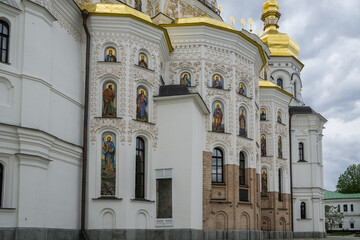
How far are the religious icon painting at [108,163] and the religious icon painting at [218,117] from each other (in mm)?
5660

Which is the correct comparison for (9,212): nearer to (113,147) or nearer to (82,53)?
(113,147)

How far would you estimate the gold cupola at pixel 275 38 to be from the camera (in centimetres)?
3978

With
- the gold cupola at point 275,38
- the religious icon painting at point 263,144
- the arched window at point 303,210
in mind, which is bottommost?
the arched window at point 303,210

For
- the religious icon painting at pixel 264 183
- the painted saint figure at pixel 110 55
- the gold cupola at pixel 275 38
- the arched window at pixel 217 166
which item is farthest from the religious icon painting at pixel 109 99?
the gold cupola at pixel 275 38

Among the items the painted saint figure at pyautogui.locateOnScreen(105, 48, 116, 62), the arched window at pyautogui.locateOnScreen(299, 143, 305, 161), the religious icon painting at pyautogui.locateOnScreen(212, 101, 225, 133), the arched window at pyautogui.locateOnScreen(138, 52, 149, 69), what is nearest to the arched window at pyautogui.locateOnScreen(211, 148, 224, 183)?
the religious icon painting at pyautogui.locateOnScreen(212, 101, 225, 133)

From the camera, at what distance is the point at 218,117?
2298cm

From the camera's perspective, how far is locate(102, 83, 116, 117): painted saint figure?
18984 mm

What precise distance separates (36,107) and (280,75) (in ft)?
90.2

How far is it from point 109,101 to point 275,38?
24466mm

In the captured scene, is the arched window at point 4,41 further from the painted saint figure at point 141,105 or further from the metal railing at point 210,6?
the metal railing at point 210,6

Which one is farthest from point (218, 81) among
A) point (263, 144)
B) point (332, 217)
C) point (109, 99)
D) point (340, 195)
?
point (340, 195)

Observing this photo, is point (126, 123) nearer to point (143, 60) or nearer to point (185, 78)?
point (143, 60)

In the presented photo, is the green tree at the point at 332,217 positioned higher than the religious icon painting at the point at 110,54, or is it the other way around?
the religious icon painting at the point at 110,54

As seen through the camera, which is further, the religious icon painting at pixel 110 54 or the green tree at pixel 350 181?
the green tree at pixel 350 181
